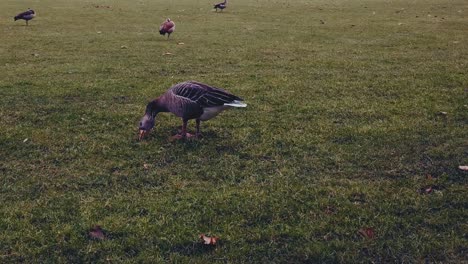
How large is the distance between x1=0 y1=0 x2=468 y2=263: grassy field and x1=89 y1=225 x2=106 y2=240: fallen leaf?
0.17 ft

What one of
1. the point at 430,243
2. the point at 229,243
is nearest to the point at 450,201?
the point at 430,243

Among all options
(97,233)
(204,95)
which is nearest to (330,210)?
(97,233)

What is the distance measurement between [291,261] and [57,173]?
9.20 feet

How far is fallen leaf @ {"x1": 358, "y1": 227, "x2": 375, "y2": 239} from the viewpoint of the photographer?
160 inches

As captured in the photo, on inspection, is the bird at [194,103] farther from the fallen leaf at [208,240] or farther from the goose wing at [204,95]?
the fallen leaf at [208,240]

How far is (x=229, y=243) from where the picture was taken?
399 centimetres

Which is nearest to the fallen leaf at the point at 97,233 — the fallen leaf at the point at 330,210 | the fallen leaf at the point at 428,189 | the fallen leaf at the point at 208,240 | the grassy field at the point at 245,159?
the grassy field at the point at 245,159

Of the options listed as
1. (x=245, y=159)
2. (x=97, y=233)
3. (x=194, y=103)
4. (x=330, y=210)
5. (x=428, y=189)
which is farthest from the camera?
(x=194, y=103)

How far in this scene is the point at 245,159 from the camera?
18.5ft

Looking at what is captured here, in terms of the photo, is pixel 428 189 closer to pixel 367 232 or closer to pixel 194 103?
pixel 367 232

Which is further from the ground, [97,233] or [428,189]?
[428,189]

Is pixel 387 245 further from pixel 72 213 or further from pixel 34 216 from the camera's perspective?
pixel 34 216

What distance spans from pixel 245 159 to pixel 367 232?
1885mm

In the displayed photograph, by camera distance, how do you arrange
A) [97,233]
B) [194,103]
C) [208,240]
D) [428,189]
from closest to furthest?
[208,240] → [97,233] → [428,189] → [194,103]
